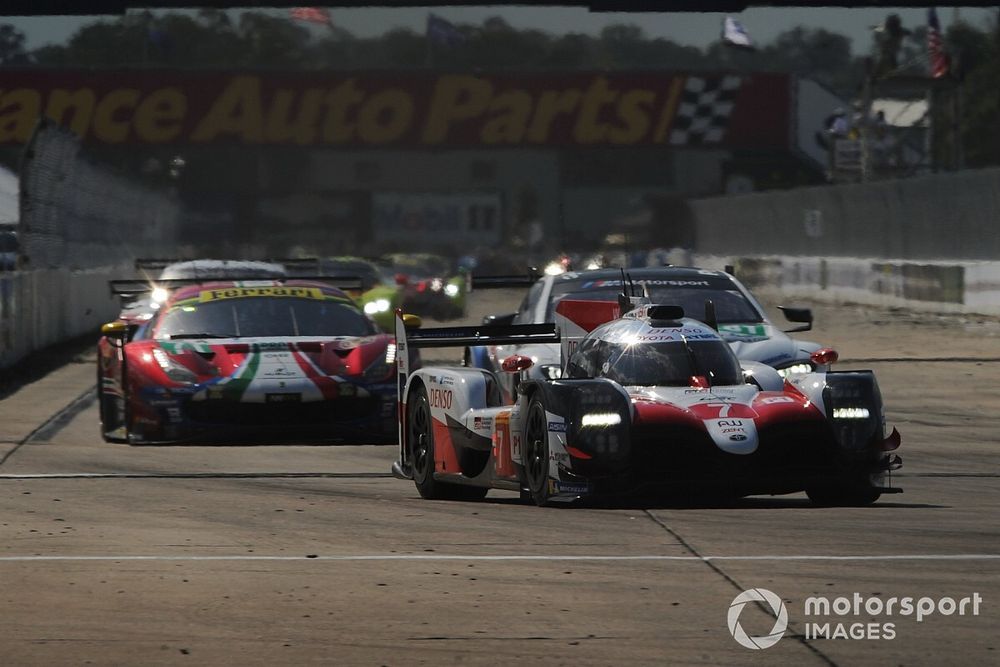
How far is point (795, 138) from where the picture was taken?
7188 centimetres

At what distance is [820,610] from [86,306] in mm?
26714

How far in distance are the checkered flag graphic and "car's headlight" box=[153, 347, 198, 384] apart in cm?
5760

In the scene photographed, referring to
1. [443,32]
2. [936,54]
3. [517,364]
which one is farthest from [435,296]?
[443,32]

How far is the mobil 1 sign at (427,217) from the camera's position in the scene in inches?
2719

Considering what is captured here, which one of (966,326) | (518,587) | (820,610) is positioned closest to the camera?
(820,610)

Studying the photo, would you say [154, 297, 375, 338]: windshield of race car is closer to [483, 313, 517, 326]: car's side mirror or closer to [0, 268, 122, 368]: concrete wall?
[483, 313, 517, 326]: car's side mirror

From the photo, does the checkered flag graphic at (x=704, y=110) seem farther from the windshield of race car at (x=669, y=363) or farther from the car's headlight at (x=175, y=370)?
the windshield of race car at (x=669, y=363)

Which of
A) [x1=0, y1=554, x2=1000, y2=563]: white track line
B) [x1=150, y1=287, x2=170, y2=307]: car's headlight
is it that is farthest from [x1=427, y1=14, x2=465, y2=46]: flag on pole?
[x1=0, y1=554, x2=1000, y2=563]: white track line

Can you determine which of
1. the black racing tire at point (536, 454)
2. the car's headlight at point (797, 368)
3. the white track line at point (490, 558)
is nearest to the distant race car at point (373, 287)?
the car's headlight at point (797, 368)

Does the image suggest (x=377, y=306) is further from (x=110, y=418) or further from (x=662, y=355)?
(x=662, y=355)

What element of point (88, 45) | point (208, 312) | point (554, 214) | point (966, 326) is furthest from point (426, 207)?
point (208, 312)

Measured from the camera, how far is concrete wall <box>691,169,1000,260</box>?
105 feet

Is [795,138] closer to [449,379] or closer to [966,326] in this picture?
[966,326]

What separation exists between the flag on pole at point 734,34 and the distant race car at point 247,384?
189ft
